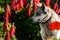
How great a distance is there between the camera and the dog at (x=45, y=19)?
292 inches

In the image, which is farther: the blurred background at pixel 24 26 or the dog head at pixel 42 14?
the blurred background at pixel 24 26

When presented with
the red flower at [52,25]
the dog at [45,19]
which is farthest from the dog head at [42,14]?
the red flower at [52,25]

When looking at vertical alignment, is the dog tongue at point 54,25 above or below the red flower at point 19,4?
below

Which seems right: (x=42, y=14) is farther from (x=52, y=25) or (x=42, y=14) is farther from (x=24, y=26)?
(x=24, y=26)

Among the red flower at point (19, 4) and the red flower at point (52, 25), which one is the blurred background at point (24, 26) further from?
the red flower at point (52, 25)

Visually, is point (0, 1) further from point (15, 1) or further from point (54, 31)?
point (54, 31)

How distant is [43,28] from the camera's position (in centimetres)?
768

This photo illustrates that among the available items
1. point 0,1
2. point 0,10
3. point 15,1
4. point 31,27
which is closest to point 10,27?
point 31,27

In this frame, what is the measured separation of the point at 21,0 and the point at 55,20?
1542 millimetres

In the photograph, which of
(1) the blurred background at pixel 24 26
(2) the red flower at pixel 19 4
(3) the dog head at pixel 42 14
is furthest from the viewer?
(2) the red flower at pixel 19 4

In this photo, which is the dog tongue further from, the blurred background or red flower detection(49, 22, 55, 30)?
the blurred background

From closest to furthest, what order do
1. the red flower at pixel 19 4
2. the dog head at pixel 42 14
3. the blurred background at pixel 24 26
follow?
the dog head at pixel 42 14
the blurred background at pixel 24 26
the red flower at pixel 19 4

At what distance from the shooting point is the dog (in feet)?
24.3

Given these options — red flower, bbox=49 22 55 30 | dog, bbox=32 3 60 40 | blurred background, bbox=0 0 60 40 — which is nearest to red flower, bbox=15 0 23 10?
blurred background, bbox=0 0 60 40
